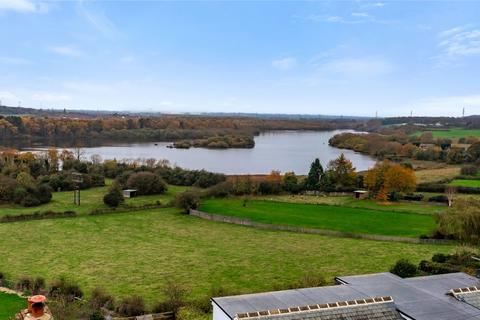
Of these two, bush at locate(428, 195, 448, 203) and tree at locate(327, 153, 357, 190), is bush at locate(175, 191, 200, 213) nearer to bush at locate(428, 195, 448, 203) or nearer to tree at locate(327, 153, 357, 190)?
tree at locate(327, 153, 357, 190)

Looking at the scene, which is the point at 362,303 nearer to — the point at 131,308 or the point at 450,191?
the point at 131,308

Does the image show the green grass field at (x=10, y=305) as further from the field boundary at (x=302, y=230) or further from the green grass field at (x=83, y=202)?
the green grass field at (x=83, y=202)

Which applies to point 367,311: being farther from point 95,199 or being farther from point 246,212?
point 95,199

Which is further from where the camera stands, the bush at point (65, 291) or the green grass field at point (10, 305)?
the bush at point (65, 291)

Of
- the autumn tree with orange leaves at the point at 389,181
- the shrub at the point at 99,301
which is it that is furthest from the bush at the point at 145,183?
the shrub at the point at 99,301

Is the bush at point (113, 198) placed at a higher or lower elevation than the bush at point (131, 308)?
higher

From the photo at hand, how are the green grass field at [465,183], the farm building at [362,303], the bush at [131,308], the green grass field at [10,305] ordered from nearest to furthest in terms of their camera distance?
the farm building at [362,303] → the green grass field at [10,305] → the bush at [131,308] → the green grass field at [465,183]

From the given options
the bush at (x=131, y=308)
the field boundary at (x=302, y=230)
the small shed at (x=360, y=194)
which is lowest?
the field boundary at (x=302, y=230)
